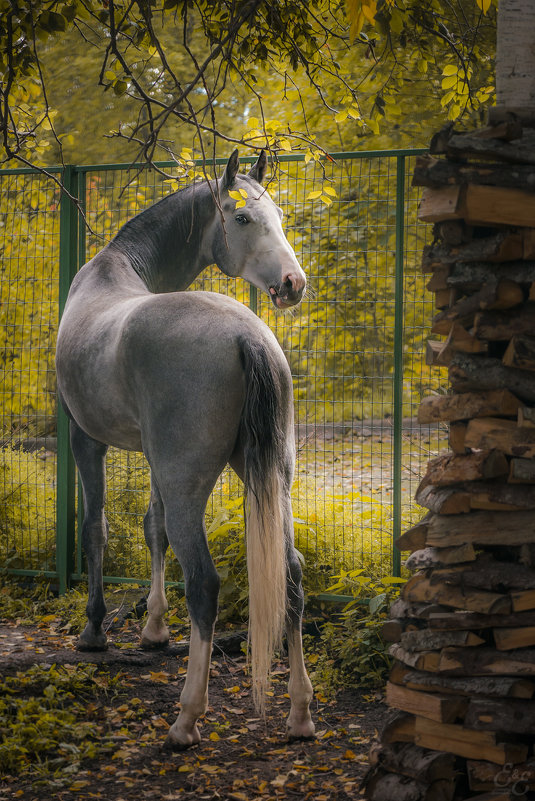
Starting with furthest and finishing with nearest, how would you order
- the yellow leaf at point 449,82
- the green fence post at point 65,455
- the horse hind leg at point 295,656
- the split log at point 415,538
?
1. the green fence post at point 65,455
2. the yellow leaf at point 449,82
3. the horse hind leg at point 295,656
4. the split log at point 415,538

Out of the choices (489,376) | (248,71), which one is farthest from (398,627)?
(248,71)

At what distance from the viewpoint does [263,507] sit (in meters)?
3.25

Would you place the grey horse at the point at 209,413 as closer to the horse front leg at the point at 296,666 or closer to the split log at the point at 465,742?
the horse front leg at the point at 296,666

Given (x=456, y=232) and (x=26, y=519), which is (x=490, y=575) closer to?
(x=456, y=232)

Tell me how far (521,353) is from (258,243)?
174cm

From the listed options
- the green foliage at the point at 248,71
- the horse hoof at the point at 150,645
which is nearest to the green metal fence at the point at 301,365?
the green foliage at the point at 248,71

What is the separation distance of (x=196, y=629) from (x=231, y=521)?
1847 mm

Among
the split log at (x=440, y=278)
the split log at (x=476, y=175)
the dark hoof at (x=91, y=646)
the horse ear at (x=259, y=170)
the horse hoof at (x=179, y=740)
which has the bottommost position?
the dark hoof at (x=91, y=646)

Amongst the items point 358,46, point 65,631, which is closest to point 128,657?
point 65,631

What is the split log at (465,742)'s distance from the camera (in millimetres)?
2641

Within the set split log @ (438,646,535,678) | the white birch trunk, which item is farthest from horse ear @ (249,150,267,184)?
split log @ (438,646,535,678)

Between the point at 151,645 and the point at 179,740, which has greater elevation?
the point at 179,740

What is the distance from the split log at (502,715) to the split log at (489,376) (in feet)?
3.37

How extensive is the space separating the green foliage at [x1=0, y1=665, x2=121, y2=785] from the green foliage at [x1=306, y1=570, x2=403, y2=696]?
3.64ft
